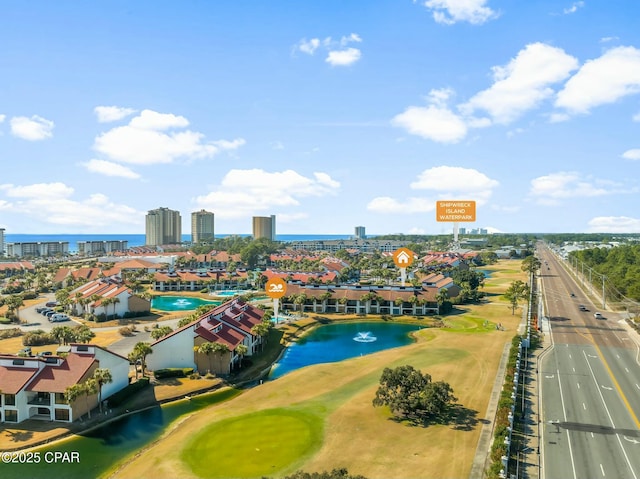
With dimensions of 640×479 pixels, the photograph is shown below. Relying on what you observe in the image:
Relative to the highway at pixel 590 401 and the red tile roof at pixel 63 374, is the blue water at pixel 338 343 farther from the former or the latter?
the highway at pixel 590 401

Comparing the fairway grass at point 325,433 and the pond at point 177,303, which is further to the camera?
the pond at point 177,303

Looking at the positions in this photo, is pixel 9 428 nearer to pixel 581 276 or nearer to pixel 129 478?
pixel 129 478

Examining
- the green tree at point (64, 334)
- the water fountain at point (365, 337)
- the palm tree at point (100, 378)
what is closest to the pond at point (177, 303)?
the water fountain at point (365, 337)

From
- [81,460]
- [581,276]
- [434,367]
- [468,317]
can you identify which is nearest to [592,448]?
[434,367]

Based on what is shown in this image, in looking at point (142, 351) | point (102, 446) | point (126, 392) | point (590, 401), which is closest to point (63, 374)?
point (126, 392)

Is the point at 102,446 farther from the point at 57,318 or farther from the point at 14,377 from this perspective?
the point at 57,318

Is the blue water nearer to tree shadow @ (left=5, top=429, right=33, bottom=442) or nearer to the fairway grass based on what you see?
the fairway grass
